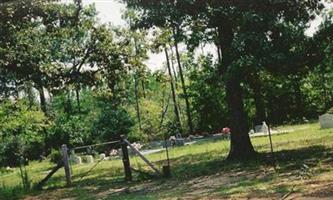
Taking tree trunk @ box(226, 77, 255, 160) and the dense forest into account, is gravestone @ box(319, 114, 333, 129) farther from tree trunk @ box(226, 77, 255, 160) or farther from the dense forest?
tree trunk @ box(226, 77, 255, 160)

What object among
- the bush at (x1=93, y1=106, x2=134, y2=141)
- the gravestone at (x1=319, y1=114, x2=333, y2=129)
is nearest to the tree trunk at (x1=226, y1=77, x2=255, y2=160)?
the gravestone at (x1=319, y1=114, x2=333, y2=129)

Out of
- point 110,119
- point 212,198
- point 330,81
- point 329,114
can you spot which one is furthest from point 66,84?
point 330,81

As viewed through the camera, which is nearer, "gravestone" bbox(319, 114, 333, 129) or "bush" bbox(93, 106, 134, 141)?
"gravestone" bbox(319, 114, 333, 129)

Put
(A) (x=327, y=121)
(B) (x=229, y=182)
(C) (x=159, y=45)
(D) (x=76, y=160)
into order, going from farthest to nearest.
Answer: (D) (x=76, y=160) → (A) (x=327, y=121) → (C) (x=159, y=45) → (B) (x=229, y=182)

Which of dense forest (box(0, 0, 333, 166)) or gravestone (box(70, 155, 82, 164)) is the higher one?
dense forest (box(0, 0, 333, 166))

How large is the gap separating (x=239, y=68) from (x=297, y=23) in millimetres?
2775

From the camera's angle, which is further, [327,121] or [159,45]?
[327,121]

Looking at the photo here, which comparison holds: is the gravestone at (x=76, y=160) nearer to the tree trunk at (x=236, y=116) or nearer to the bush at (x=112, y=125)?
the bush at (x=112, y=125)

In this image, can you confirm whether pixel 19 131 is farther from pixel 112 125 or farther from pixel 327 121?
pixel 327 121

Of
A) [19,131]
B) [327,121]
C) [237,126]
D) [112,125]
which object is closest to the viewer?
[237,126]

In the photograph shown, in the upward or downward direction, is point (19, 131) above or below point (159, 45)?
below

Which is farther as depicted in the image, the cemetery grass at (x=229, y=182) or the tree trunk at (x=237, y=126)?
the tree trunk at (x=237, y=126)

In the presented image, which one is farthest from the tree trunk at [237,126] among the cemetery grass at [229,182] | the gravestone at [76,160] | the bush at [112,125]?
the bush at [112,125]

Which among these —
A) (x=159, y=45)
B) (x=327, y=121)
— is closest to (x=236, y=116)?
(x=159, y=45)
